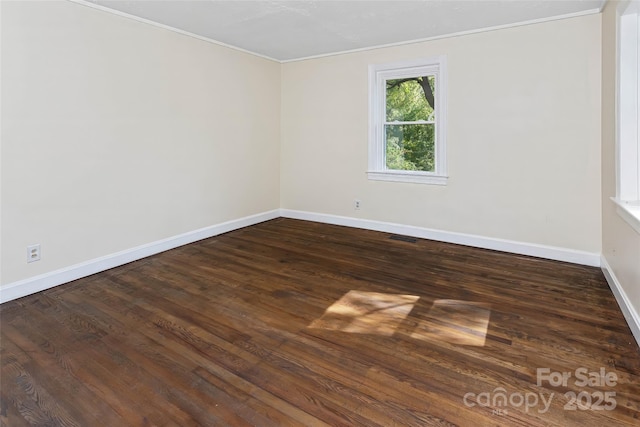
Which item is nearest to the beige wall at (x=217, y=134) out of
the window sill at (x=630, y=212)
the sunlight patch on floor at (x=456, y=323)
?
the window sill at (x=630, y=212)

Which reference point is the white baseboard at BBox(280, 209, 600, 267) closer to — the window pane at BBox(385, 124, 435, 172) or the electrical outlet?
the window pane at BBox(385, 124, 435, 172)

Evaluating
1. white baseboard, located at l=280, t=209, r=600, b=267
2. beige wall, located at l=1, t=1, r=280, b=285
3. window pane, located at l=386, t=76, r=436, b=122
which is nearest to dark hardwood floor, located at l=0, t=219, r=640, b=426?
white baseboard, located at l=280, t=209, r=600, b=267

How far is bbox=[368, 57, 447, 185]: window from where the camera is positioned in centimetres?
429

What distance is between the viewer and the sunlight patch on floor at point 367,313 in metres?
2.39

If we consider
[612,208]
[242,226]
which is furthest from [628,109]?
[242,226]

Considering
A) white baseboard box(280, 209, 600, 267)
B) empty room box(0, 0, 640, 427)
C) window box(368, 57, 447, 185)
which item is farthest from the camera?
window box(368, 57, 447, 185)

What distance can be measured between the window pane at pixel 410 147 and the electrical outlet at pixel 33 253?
12.7ft

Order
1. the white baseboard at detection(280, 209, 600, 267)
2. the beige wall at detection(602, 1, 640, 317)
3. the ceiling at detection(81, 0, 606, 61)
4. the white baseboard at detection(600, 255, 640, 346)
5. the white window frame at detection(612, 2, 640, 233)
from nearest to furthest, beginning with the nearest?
the white baseboard at detection(600, 255, 640, 346)
the beige wall at detection(602, 1, 640, 317)
the white window frame at detection(612, 2, 640, 233)
the ceiling at detection(81, 0, 606, 61)
the white baseboard at detection(280, 209, 600, 267)

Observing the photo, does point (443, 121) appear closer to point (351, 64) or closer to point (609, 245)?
point (351, 64)

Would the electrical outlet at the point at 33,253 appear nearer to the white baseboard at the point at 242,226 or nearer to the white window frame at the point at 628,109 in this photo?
the white baseboard at the point at 242,226

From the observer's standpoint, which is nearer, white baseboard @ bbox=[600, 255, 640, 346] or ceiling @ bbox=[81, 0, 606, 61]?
white baseboard @ bbox=[600, 255, 640, 346]

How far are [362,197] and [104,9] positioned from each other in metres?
3.48

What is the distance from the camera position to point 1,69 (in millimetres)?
2668

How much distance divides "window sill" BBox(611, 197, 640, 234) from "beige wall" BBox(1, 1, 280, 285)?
4058mm
